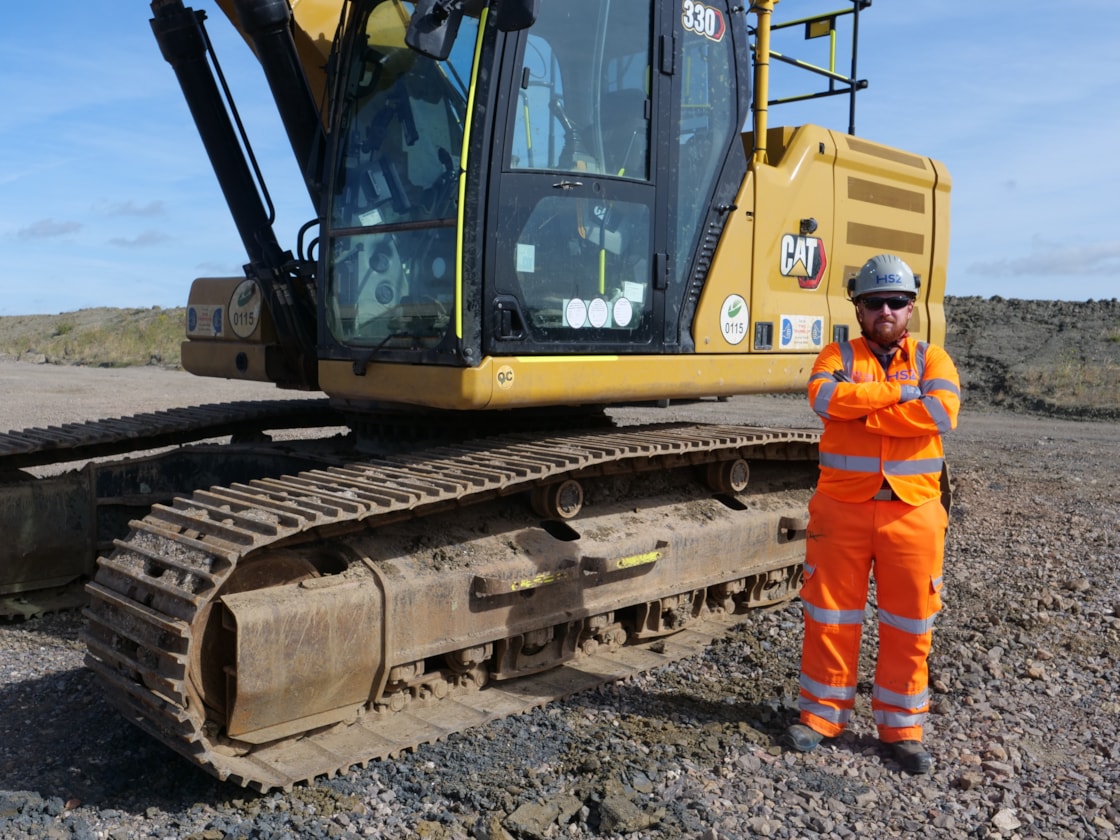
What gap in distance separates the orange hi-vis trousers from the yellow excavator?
915 mm

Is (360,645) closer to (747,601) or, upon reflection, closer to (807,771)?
(807,771)

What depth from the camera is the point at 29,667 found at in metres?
4.68

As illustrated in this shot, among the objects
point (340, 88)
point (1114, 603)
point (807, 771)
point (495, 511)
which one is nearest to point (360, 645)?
point (495, 511)

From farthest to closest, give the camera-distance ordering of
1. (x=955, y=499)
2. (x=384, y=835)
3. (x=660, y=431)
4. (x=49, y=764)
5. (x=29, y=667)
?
(x=955, y=499) < (x=660, y=431) < (x=29, y=667) < (x=49, y=764) < (x=384, y=835)

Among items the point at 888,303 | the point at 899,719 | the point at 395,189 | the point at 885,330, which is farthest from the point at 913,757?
Answer: the point at 395,189

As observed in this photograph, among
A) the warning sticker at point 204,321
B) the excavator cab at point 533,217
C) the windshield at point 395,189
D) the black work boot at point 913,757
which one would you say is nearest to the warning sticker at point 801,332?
the excavator cab at point 533,217

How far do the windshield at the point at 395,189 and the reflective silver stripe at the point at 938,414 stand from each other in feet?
6.04

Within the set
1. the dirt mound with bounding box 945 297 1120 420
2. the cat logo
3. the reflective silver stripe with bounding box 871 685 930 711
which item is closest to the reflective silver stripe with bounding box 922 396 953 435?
the reflective silver stripe with bounding box 871 685 930 711

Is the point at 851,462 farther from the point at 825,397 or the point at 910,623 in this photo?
the point at 910,623

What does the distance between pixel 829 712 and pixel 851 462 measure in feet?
3.19

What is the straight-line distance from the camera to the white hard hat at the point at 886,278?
416 cm

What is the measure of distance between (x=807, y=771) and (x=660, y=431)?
193 cm

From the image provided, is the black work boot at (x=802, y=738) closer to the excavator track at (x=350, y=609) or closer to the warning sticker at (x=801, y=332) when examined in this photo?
the excavator track at (x=350, y=609)

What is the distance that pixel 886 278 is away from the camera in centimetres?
418
